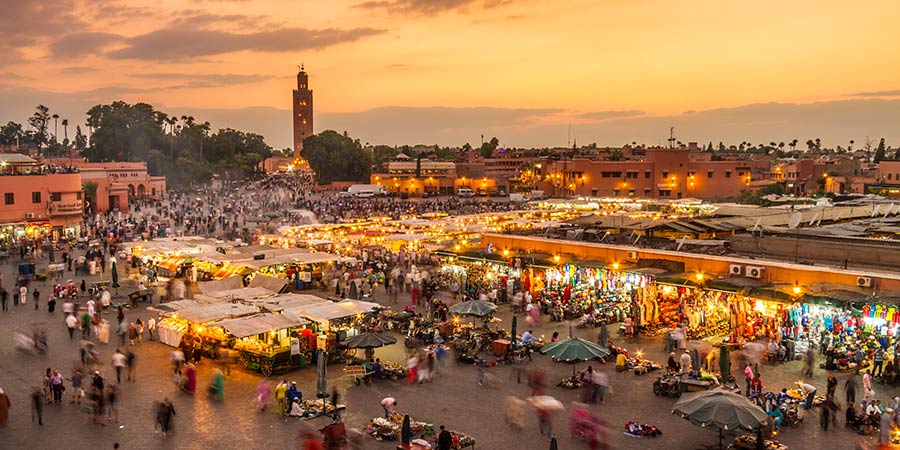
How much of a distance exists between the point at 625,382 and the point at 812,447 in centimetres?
431

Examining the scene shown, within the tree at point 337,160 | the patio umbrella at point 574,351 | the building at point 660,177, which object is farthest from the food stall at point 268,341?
the tree at point 337,160

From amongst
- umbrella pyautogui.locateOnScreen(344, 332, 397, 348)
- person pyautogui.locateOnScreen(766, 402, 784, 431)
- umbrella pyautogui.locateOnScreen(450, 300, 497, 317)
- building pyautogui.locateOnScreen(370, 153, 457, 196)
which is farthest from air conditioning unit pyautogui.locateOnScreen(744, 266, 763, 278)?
building pyautogui.locateOnScreen(370, 153, 457, 196)

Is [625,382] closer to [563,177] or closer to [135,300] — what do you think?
[135,300]

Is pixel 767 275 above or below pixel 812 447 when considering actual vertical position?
above

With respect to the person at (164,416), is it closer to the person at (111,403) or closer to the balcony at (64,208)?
the person at (111,403)

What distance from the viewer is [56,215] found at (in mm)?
42406

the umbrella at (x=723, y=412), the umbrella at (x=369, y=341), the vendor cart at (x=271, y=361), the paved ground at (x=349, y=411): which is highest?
the umbrella at (x=723, y=412)

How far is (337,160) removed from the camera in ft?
358

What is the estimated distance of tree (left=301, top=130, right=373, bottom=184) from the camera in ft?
359

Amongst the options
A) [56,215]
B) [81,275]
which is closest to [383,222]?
[81,275]

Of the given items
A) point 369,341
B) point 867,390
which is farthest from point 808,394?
point 369,341

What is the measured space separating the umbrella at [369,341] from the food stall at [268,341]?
1.30 meters

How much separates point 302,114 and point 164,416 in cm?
17889

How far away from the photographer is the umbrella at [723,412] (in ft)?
34.6
